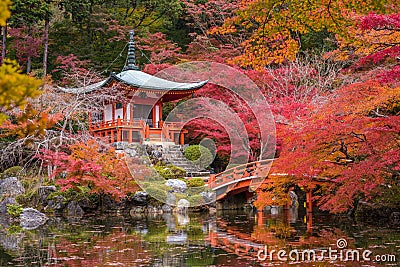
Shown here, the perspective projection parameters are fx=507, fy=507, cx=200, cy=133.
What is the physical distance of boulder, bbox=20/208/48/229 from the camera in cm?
1307

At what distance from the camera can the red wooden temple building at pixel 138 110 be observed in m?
19.8

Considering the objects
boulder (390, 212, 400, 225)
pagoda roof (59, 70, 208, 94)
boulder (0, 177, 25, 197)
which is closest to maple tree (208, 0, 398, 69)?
boulder (390, 212, 400, 225)

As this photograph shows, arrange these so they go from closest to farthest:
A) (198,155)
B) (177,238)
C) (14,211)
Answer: (177,238)
(14,211)
(198,155)

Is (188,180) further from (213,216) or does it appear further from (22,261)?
(22,261)

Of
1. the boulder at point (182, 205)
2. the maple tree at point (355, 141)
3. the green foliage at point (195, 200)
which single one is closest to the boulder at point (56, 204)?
the boulder at point (182, 205)

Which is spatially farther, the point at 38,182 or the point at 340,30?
the point at 38,182

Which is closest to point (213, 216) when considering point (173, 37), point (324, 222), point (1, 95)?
point (324, 222)

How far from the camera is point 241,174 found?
651 inches

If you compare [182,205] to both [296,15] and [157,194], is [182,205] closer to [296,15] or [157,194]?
[157,194]

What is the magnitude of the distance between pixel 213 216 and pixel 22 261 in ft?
26.5

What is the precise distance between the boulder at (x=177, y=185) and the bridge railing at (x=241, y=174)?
84cm

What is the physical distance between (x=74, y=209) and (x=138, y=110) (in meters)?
6.93

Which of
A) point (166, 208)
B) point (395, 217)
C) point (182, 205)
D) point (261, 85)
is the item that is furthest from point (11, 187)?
point (395, 217)

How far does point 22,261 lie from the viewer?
7.53m
